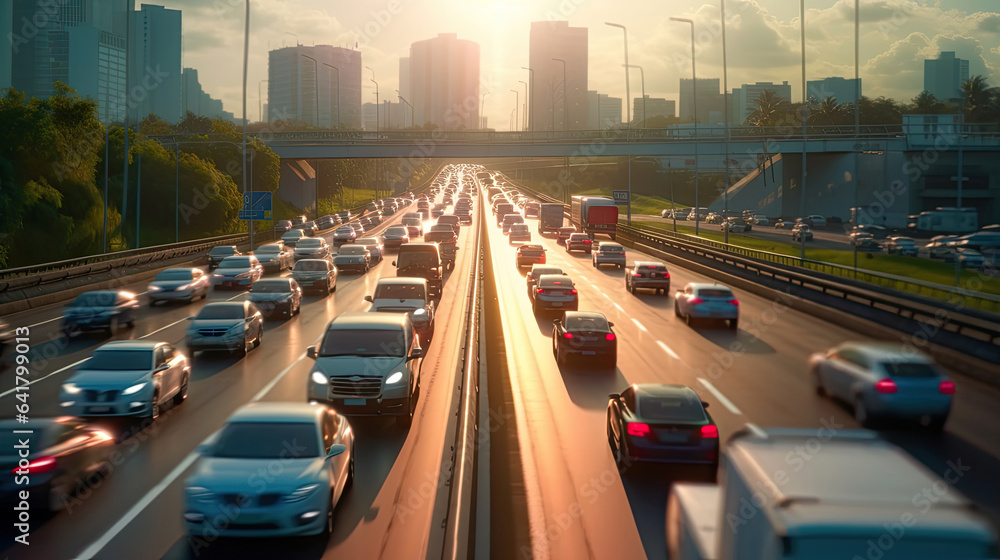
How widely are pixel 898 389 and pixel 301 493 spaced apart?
10655 millimetres

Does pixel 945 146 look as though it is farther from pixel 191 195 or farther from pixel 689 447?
pixel 689 447

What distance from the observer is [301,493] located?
9.57 metres

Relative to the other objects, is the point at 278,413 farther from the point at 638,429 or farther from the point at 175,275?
the point at 175,275

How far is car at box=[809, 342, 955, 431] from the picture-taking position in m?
15.0

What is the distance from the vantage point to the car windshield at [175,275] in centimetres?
3575

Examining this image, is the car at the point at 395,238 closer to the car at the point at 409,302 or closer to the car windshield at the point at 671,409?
the car at the point at 409,302

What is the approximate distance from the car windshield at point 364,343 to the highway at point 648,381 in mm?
2718

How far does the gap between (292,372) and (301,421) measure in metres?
10.6

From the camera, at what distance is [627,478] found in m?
12.4

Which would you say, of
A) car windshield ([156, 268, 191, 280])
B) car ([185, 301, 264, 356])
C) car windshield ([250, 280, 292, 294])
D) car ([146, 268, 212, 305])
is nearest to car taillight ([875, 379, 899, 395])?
car ([185, 301, 264, 356])

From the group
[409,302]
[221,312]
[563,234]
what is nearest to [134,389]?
[221,312]

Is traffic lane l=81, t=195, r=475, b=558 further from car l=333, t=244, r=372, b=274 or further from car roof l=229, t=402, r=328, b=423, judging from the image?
car l=333, t=244, r=372, b=274

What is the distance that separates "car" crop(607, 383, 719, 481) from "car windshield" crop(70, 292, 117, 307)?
1986cm

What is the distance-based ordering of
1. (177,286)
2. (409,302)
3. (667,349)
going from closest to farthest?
(667,349)
(409,302)
(177,286)
